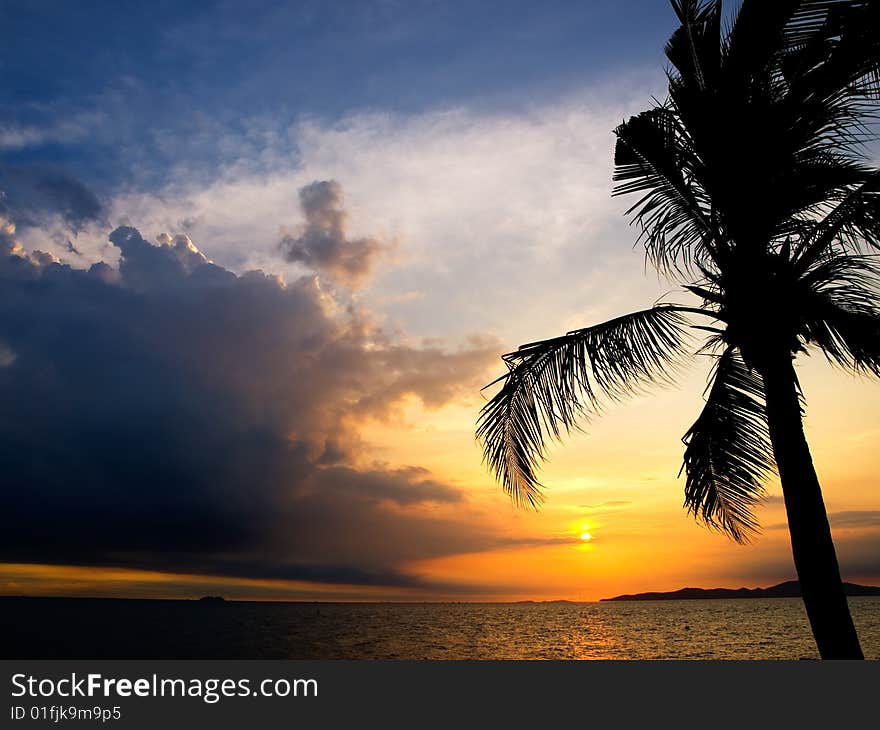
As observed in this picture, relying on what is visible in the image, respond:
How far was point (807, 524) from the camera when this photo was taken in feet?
19.9

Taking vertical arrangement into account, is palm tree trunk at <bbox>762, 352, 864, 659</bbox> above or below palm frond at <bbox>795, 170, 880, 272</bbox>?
below

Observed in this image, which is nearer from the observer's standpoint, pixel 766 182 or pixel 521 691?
pixel 521 691

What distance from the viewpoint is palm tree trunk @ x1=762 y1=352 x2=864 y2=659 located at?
5836 mm

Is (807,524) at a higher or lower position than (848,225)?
lower

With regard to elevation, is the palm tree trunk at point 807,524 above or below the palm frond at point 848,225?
below

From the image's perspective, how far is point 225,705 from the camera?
4992 mm

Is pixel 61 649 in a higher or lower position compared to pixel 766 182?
lower

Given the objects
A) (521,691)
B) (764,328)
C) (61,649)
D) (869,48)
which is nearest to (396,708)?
(521,691)

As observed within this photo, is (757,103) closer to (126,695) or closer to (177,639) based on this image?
(126,695)

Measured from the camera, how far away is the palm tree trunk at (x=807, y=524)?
19.1ft

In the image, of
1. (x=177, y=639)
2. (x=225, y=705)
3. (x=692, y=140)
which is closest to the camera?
(x=225, y=705)

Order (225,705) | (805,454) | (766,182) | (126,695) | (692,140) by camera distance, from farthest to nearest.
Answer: (692,140), (766,182), (805,454), (126,695), (225,705)

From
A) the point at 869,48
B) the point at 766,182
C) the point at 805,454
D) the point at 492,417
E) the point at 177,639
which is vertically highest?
the point at 869,48

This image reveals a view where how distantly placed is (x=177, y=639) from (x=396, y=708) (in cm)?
8507
